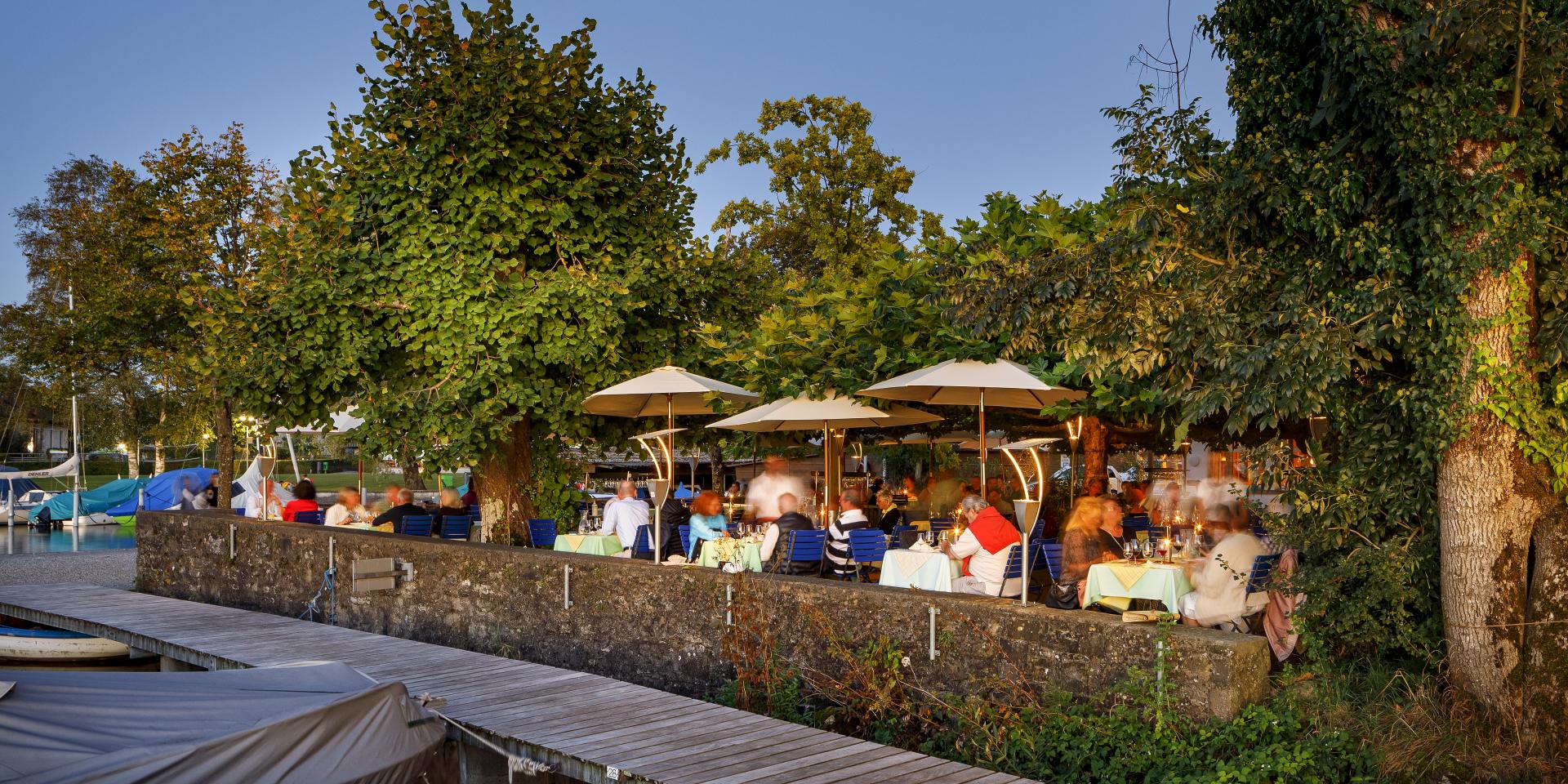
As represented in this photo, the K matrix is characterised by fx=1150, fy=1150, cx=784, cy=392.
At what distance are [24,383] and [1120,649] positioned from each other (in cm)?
6140

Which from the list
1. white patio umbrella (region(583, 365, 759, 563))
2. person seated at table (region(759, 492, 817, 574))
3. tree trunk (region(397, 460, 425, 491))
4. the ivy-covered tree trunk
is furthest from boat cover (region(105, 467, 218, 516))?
the ivy-covered tree trunk

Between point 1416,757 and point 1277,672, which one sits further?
point 1277,672

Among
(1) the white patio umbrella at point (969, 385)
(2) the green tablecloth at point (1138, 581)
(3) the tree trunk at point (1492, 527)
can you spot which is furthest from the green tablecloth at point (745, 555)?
(3) the tree trunk at point (1492, 527)

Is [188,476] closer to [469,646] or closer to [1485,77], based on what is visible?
[469,646]

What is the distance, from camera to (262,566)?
14.0 meters

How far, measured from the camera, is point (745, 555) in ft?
36.5

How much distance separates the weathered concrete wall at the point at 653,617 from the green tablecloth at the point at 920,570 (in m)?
1.90

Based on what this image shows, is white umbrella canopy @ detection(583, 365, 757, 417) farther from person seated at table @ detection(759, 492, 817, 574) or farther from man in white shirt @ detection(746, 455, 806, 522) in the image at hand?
person seated at table @ detection(759, 492, 817, 574)

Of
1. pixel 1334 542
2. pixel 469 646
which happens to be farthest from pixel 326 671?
pixel 1334 542

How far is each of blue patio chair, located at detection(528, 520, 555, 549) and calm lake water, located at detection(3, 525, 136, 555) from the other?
12834mm

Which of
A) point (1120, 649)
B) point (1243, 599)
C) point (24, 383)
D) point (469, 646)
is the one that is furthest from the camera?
point (24, 383)

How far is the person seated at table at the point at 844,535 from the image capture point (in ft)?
36.9

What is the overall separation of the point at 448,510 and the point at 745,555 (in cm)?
654

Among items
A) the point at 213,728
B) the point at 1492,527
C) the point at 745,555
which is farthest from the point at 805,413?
the point at 1492,527
